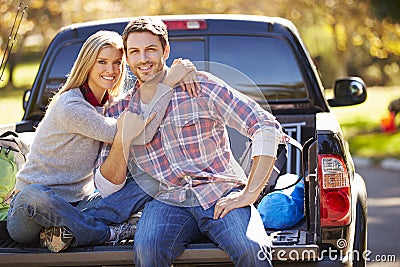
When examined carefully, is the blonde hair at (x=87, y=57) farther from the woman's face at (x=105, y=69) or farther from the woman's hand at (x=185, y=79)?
the woman's hand at (x=185, y=79)

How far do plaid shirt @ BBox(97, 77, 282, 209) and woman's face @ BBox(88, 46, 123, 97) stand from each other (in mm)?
381

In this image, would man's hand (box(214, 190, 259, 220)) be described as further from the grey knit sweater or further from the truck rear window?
the truck rear window

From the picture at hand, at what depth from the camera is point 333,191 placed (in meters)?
4.31

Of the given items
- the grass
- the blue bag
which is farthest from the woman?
the grass

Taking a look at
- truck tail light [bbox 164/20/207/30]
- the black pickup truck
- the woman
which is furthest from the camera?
truck tail light [bbox 164/20/207/30]

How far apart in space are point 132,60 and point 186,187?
0.72 m

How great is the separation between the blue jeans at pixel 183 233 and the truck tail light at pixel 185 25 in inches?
77.5

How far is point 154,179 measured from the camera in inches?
179

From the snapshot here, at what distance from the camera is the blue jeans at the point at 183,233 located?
414cm

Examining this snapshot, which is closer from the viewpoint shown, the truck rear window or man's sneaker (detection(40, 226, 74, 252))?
man's sneaker (detection(40, 226, 74, 252))

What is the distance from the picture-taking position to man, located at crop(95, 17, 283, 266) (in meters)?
4.30

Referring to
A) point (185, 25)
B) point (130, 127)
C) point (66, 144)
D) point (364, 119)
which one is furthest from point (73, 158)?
point (364, 119)

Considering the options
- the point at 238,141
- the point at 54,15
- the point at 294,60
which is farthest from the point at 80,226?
the point at 54,15

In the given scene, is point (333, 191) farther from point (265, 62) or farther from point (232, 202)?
point (265, 62)
